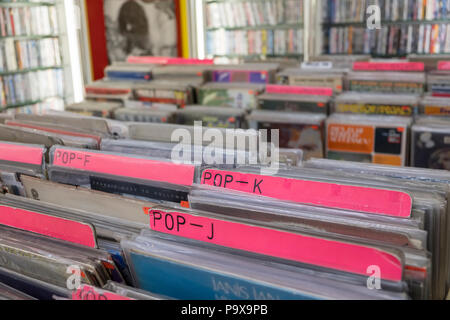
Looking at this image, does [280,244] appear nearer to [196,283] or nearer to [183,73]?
[196,283]

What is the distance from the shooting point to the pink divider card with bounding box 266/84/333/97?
1.79 m

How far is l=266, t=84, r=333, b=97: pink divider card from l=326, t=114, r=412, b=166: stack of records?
194 mm

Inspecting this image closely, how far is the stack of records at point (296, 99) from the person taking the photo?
1.71 meters

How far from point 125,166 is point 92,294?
1.07 feet

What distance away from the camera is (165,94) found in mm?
2041

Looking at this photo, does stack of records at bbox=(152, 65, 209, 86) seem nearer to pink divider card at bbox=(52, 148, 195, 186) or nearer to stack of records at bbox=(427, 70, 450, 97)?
stack of records at bbox=(427, 70, 450, 97)

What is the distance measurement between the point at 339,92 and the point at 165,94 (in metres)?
0.82

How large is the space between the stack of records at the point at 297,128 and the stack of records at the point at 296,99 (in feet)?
0.16

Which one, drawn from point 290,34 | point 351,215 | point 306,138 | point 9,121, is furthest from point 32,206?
point 290,34

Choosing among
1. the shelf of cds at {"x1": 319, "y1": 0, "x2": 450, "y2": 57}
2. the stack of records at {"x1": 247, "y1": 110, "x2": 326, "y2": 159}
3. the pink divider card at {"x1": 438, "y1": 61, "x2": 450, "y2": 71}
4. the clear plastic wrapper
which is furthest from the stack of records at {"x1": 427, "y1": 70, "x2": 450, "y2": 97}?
the shelf of cds at {"x1": 319, "y1": 0, "x2": 450, "y2": 57}

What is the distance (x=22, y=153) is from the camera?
0.99 meters

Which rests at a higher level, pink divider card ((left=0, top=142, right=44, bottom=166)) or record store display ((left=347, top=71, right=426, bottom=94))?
record store display ((left=347, top=71, right=426, bottom=94))
